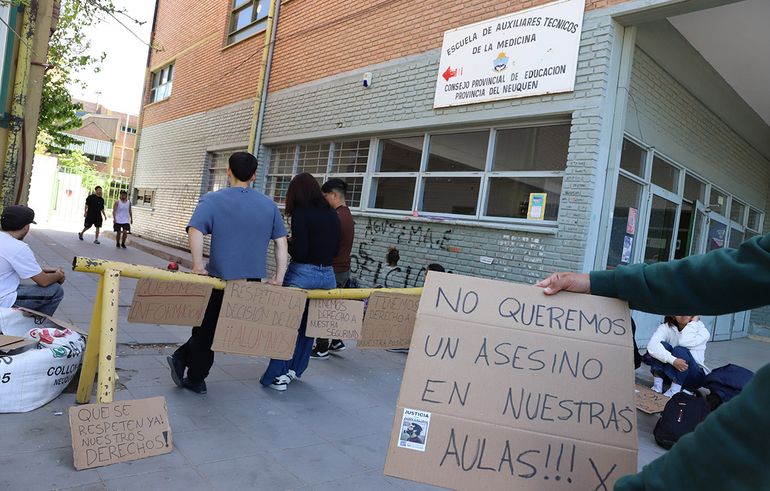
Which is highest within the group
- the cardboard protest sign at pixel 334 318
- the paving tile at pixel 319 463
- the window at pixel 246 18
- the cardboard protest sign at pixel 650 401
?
the window at pixel 246 18

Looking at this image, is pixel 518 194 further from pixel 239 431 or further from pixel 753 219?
pixel 753 219

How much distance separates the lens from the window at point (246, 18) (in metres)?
12.2

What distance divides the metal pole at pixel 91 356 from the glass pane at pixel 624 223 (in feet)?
17.6

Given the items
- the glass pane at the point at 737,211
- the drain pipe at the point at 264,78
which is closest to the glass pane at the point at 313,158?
the drain pipe at the point at 264,78

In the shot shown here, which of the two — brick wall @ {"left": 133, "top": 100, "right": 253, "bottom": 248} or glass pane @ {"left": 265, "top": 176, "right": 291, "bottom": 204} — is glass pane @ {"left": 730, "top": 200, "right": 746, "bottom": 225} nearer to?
glass pane @ {"left": 265, "top": 176, "right": 291, "bottom": 204}

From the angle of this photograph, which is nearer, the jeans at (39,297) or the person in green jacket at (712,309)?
the person in green jacket at (712,309)


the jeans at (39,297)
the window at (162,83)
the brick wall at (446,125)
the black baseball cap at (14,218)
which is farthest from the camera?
the window at (162,83)

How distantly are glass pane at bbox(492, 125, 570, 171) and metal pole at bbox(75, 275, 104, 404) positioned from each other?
16.6ft

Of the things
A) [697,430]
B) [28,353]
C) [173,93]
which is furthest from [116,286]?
[173,93]

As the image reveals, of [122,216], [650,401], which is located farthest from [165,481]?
[122,216]

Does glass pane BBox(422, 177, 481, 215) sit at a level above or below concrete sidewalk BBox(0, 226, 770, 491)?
above

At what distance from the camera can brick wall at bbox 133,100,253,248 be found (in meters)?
12.7

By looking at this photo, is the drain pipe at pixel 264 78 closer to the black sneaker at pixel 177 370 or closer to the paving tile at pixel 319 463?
the black sneaker at pixel 177 370

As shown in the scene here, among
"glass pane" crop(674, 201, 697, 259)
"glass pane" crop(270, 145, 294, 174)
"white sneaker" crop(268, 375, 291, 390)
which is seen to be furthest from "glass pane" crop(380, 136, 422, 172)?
"white sneaker" crop(268, 375, 291, 390)
